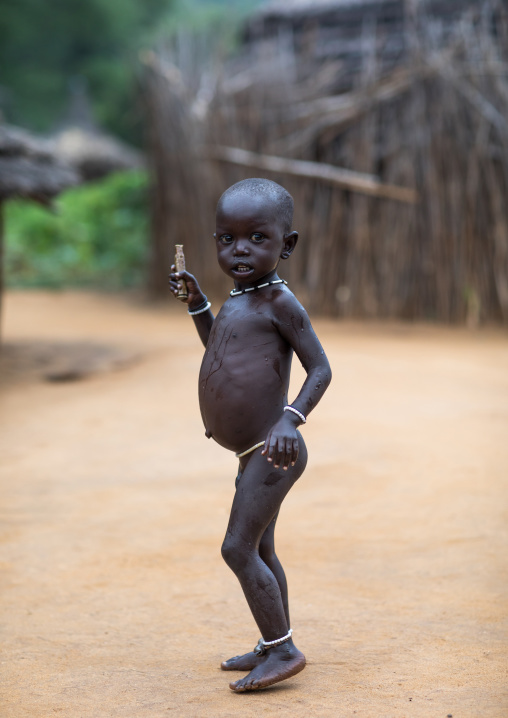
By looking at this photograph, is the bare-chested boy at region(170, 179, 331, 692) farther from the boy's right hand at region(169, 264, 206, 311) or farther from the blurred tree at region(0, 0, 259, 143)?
the blurred tree at region(0, 0, 259, 143)

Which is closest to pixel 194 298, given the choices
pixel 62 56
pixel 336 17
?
pixel 336 17

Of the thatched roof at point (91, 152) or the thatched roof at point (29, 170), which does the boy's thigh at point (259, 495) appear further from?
the thatched roof at point (91, 152)

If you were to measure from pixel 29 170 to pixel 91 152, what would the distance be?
12.1 meters

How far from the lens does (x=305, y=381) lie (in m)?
2.25

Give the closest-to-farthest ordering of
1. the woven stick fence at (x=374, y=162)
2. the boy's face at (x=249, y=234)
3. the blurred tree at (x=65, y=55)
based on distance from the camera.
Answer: the boy's face at (x=249, y=234), the woven stick fence at (x=374, y=162), the blurred tree at (x=65, y=55)

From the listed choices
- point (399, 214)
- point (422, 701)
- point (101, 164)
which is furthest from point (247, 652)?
point (101, 164)

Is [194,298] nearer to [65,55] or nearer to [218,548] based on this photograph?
[218,548]

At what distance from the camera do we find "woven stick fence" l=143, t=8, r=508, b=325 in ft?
27.6

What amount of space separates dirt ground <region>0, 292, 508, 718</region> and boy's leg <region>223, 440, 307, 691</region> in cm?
6

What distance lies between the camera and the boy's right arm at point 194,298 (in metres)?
2.46

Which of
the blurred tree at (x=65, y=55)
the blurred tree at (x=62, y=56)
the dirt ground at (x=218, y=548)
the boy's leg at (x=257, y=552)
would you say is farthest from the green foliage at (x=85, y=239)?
the boy's leg at (x=257, y=552)

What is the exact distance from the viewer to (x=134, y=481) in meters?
4.32

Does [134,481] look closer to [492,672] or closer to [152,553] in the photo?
[152,553]

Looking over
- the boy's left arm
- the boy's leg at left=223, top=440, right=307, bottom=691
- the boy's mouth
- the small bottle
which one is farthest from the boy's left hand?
the small bottle
